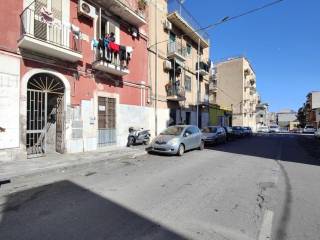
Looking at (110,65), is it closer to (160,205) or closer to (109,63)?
(109,63)

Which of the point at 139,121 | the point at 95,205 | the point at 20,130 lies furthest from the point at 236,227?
the point at 139,121

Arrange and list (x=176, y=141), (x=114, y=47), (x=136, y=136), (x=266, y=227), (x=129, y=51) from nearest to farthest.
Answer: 1. (x=266, y=227)
2. (x=176, y=141)
3. (x=114, y=47)
4. (x=129, y=51)
5. (x=136, y=136)

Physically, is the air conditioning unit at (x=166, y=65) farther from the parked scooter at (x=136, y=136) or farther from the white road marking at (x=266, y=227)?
the white road marking at (x=266, y=227)

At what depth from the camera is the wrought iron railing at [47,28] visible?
10.3m

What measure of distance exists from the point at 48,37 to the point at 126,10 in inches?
222

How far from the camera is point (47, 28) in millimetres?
11211

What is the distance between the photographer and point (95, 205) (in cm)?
536

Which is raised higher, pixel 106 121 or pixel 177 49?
pixel 177 49

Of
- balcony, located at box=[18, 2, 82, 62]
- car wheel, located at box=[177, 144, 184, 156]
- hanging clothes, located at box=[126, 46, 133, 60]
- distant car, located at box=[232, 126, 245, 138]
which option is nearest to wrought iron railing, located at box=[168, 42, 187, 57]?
hanging clothes, located at box=[126, 46, 133, 60]

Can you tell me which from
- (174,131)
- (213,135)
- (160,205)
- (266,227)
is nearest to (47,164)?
(160,205)

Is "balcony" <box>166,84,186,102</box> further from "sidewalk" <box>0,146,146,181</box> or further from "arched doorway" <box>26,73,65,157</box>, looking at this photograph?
Result: "arched doorway" <box>26,73,65,157</box>

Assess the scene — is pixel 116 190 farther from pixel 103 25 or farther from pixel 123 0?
pixel 123 0

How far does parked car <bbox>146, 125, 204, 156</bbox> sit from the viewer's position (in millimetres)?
13212

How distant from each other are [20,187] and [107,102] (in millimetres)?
8600
